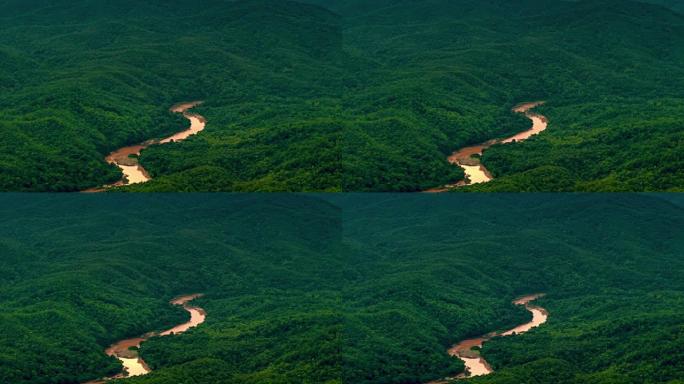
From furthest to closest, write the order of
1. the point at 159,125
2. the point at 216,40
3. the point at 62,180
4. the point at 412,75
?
the point at 216,40
the point at 412,75
the point at 159,125
the point at 62,180

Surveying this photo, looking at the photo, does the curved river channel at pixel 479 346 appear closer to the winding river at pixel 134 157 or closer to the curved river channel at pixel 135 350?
the curved river channel at pixel 135 350

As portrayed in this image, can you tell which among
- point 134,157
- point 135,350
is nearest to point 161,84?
point 134,157

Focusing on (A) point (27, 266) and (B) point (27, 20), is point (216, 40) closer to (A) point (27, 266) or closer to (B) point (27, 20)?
(B) point (27, 20)

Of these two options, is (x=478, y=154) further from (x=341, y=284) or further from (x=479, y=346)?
(x=341, y=284)

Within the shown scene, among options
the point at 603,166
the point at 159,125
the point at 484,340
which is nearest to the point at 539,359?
the point at 484,340

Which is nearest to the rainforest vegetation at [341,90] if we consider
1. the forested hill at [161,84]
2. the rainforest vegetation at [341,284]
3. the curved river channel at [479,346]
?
the forested hill at [161,84]

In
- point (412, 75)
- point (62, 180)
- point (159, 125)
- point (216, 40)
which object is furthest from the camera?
point (216, 40)
